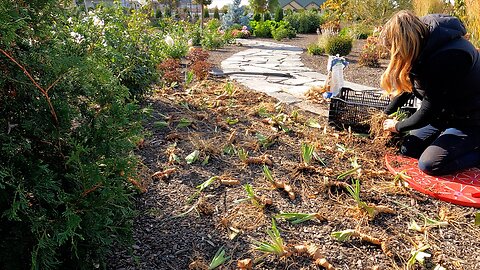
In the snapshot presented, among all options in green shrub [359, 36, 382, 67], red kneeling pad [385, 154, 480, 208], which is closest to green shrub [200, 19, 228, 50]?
green shrub [359, 36, 382, 67]

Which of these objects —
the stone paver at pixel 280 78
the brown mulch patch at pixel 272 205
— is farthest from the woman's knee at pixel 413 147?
the stone paver at pixel 280 78

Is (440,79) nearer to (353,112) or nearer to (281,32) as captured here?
(353,112)

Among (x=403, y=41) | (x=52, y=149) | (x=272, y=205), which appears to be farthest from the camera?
A: (x=403, y=41)

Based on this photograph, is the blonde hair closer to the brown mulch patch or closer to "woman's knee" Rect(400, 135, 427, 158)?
"woman's knee" Rect(400, 135, 427, 158)

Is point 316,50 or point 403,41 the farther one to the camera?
point 316,50

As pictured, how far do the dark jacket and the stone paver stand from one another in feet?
4.27

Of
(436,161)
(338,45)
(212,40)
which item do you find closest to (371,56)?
(338,45)

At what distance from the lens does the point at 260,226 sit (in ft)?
6.90

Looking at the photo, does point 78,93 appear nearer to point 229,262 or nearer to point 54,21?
point 54,21

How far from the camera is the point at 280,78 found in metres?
6.11

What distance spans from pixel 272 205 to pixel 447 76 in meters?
1.47

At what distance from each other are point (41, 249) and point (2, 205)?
0.21 metres

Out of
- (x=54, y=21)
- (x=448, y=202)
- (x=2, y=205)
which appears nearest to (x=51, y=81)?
(x=54, y=21)

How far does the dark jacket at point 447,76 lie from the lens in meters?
2.57
